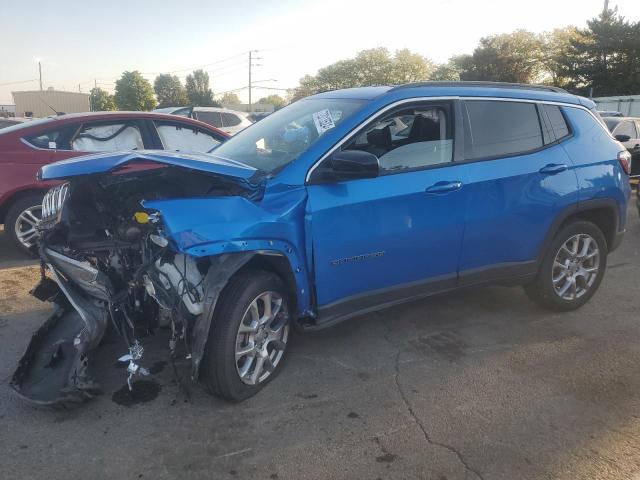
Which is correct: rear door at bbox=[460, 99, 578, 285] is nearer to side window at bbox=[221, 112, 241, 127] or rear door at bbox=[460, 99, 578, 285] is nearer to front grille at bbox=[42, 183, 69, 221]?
front grille at bbox=[42, 183, 69, 221]

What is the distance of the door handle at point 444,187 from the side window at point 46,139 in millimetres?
4679

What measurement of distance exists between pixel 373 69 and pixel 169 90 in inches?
1407

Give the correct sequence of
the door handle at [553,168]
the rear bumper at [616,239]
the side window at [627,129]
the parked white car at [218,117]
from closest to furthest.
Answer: the door handle at [553,168] < the rear bumper at [616,239] < the side window at [627,129] < the parked white car at [218,117]

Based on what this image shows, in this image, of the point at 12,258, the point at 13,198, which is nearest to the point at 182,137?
the point at 13,198

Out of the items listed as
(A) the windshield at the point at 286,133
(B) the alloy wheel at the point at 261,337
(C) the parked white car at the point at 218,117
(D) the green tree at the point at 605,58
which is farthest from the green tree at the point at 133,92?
(B) the alloy wheel at the point at 261,337

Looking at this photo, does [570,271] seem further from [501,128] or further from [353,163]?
[353,163]

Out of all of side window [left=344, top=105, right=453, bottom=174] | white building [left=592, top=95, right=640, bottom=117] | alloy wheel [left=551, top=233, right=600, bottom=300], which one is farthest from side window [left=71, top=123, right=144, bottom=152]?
white building [left=592, top=95, right=640, bottom=117]

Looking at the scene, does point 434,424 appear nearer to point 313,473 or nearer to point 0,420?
point 313,473

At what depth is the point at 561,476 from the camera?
2553mm

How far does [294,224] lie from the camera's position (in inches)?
123

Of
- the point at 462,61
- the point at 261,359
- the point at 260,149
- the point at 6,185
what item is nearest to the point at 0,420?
the point at 261,359

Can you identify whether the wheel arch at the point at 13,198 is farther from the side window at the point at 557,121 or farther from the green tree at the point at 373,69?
the green tree at the point at 373,69

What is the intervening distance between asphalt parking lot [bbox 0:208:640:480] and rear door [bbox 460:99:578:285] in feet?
2.15

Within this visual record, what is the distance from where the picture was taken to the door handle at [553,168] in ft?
13.3
